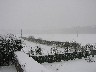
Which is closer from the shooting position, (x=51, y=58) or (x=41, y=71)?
(x=41, y=71)

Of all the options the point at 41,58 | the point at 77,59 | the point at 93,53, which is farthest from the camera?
the point at 93,53

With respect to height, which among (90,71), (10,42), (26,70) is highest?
(10,42)

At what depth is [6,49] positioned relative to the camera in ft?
65.8

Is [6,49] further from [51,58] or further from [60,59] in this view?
[60,59]

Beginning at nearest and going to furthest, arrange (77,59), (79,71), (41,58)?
(79,71), (41,58), (77,59)

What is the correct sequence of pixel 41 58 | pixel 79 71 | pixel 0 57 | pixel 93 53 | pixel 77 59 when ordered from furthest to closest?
1. pixel 93 53
2. pixel 77 59
3. pixel 41 58
4. pixel 0 57
5. pixel 79 71

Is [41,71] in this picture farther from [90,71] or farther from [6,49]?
[6,49]

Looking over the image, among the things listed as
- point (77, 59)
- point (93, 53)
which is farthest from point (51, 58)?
point (93, 53)

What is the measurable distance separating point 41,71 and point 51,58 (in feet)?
36.9

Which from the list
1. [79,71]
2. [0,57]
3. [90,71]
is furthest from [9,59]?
[90,71]

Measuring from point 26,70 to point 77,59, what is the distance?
14272mm

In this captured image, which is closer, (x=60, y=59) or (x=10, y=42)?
(x=10, y=42)

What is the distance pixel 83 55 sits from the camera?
81.1 feet

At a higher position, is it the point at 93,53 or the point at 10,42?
the point at 10,42
